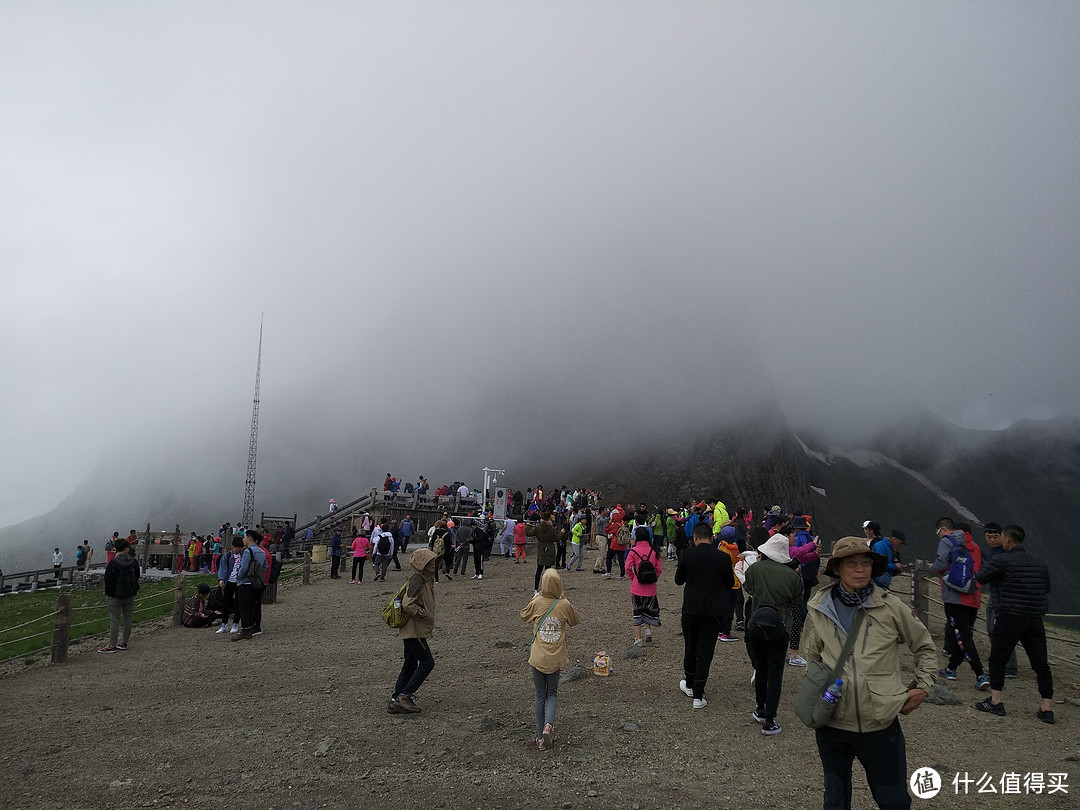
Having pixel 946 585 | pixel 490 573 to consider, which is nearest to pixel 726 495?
pixel 490 573

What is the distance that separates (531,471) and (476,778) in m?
66.5

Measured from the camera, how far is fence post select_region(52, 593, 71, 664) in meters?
Answer: 11.5

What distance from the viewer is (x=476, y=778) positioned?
19.0 ft

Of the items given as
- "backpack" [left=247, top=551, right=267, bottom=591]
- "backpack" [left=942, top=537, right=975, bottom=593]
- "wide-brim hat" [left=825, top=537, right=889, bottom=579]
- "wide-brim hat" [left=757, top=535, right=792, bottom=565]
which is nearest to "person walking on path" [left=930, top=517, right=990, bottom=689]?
"backpack" [left=942, top=537, right=975, bottom=593]

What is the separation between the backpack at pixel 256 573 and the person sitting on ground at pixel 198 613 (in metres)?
3.37

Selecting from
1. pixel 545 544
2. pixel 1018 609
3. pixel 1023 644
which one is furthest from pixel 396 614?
pixel 545 544

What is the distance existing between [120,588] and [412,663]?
25.6ft

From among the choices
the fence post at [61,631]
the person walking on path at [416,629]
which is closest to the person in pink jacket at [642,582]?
the person walking on path at [416,629]

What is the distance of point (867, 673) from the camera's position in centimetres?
365

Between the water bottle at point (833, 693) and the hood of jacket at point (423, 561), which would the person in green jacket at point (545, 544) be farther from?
the water bottle at point (833, 693)

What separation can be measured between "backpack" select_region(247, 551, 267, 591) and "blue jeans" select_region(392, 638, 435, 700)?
615cm

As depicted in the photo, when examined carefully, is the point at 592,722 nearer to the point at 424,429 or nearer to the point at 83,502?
the point at 424,429

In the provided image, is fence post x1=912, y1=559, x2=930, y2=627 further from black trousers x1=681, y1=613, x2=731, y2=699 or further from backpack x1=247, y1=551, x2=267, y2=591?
backpack x1=247, y1=551, x2=267, y2=591

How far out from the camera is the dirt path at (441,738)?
5.57 meters
